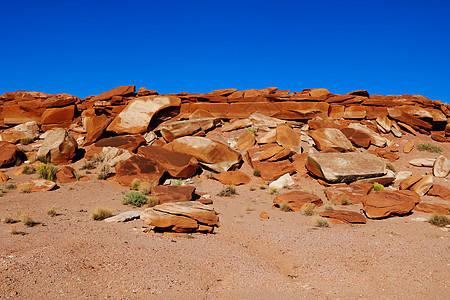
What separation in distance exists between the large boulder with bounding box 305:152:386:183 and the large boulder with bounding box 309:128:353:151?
200cm

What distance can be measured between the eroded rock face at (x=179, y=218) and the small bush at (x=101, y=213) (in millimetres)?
1628

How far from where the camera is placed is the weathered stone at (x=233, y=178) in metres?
17.2

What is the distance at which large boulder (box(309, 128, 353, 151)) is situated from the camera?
20.3 m

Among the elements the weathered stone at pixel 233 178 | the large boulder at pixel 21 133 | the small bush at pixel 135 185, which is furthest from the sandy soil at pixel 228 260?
the large boulder at pixel 21 133

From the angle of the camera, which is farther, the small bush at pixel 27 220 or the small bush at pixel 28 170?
the small bush at pixel 28 170

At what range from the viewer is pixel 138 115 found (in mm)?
23500

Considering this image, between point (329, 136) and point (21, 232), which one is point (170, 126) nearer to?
point (329, 136)

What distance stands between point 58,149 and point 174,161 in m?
7.09

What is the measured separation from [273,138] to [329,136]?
3407 millimetres

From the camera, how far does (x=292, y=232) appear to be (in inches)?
415

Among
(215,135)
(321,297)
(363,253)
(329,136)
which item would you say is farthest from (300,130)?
(321,297)

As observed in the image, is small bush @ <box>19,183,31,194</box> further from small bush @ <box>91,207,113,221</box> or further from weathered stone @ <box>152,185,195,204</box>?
weathered stone @ <box>152,185,195,204</box>

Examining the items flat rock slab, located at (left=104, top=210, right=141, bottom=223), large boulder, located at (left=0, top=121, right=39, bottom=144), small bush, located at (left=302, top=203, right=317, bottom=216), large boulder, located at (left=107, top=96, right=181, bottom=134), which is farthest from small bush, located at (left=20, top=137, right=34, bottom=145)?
small bush, located at (left=302, top=203, right=317, bottom=216)

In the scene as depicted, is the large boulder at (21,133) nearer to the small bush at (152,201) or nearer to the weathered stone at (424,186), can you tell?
the small bush at (152,201)
